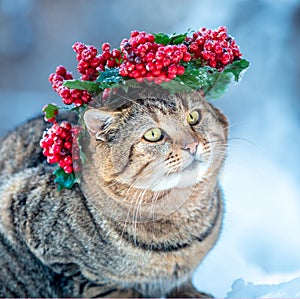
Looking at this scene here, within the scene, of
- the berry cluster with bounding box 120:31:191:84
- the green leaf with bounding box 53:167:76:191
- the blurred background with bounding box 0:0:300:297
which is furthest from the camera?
the blurred background with bounding box 0:0:300:297

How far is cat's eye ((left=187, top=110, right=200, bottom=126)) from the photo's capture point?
555 mm

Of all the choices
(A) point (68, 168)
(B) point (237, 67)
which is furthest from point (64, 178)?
(B) point (237, 67)

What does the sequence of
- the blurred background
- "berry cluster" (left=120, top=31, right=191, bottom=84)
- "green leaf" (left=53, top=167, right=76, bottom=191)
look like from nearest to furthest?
"berry cluster" (left=120, top=31, right=191, bottom=84) < "green leaf" (left=53, top=167, right=76, bottom=191) < the blurred background

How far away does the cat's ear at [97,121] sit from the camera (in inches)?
20.8

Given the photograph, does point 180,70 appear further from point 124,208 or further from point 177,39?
point 124,208

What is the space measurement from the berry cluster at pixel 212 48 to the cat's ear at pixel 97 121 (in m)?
0.12

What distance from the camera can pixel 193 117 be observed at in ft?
1.83

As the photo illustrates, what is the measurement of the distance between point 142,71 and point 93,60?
3.0 inches

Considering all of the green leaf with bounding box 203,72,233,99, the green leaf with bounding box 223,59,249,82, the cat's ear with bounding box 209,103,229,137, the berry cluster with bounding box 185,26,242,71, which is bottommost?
the cat's ear with bounding box 209,103,229,137

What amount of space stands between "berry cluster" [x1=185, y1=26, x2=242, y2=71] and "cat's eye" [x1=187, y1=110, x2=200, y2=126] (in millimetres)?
56

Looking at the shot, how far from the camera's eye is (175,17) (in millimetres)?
1126

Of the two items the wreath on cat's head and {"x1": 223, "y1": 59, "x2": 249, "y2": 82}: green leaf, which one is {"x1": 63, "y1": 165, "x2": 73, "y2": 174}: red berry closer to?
the wreath on cat's head

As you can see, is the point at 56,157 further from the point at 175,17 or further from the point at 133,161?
the point at 175,17

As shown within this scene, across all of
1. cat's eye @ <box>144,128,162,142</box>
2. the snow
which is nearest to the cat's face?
cat's eye @ <box>144,128,162,142</box>
